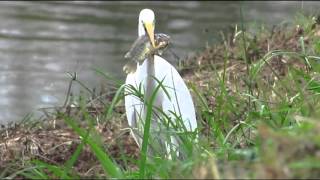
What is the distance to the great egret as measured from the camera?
13.9 ft

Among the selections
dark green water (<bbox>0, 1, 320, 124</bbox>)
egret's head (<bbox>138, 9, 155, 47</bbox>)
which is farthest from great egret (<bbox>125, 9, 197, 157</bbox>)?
dark green water (<bbox>0, 1, 320, 124</bbox>)

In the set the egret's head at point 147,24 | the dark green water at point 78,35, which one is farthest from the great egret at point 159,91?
the dark green water at point 78,35

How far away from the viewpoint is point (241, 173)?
8.02ft

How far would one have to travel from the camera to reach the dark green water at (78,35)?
24.7 ft

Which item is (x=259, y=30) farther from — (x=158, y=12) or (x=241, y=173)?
(x=241, y=173)

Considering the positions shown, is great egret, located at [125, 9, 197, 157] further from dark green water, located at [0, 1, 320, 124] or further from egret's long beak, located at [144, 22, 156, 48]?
dark green water, located at [0, 1, 320, 124]

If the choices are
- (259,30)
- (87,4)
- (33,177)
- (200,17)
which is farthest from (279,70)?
(87,4)

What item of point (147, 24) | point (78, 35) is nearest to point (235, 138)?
point (147, 24)

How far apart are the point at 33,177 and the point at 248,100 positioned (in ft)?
5.71

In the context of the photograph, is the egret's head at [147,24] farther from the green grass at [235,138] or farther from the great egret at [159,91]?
the green grass at [235,138]

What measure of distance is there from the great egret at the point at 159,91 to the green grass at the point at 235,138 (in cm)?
11

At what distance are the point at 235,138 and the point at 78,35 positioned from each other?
6.44 meters

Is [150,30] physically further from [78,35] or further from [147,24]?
[78,35]

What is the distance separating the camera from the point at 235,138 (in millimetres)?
3938
